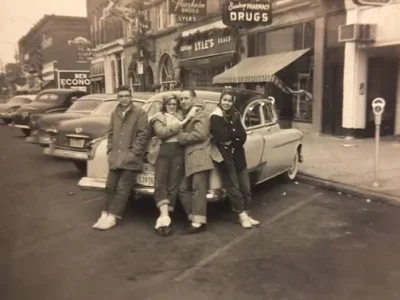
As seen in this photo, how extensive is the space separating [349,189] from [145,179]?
300cm

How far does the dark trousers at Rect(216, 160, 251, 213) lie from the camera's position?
487 centimetres

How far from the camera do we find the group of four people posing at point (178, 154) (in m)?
4.71

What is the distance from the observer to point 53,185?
21.3ft

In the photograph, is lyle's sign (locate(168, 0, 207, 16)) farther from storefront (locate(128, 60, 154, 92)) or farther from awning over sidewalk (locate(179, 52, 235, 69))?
storefront (locate(128, 60, 154, 92))

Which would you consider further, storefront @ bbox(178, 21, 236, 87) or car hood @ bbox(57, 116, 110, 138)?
storefront @ bbox(178, 21, 236, 87)

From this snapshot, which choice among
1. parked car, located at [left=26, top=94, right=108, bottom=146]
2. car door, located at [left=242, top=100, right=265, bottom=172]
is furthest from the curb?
parked car, located at [left=26, top=94, right=108, bottom=146]

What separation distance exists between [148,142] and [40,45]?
2.17 metres

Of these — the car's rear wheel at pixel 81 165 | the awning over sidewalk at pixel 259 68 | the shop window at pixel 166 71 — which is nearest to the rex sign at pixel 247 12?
the awning over sidewalk at pixel 259 68

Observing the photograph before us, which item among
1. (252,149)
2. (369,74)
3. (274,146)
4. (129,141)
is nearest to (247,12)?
(369,74)

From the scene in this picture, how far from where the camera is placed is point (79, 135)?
7.40 metres

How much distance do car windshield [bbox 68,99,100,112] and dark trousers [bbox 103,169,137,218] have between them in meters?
4.20

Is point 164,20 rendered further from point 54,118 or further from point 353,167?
point 353,167

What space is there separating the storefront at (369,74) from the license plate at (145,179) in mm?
7909

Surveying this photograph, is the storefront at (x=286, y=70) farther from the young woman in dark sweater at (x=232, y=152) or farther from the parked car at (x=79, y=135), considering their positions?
the young woman in dark sweater at (x=232, y=152)
